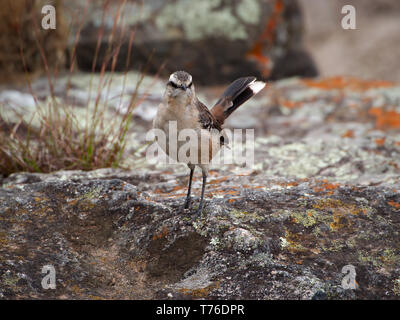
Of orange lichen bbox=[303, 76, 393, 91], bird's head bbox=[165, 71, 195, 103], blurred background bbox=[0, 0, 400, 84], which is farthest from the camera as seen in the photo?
orange lichen bbox=[303, 76, 393, 91]

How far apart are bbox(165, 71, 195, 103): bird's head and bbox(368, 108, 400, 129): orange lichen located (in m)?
3.62

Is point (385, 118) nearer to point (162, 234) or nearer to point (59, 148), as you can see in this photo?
point (59, 148)

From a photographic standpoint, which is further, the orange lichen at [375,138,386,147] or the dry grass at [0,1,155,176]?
the orange lichen at [375,138,386,147]

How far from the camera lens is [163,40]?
792 centimetres

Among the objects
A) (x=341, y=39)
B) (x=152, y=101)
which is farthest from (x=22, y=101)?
(x=341, y=39)

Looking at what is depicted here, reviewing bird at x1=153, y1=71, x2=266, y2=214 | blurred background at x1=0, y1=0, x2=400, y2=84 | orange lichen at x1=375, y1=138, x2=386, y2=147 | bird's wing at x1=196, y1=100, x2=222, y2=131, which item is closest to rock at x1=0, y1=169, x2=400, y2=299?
bird at x1=153, y1=71, x2=266, y2=214

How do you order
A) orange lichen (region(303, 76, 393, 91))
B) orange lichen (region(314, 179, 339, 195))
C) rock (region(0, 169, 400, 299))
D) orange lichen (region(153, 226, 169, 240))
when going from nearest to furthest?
rock (region(0, 169, 400, 299)) < orange lichen (region(153, 226, 169, 240)) < orange lichen (region(314, 179, 339, 195)) < orange lichen (region(303, 76, 393, 91))

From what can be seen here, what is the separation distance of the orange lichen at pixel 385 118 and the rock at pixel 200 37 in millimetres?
1882

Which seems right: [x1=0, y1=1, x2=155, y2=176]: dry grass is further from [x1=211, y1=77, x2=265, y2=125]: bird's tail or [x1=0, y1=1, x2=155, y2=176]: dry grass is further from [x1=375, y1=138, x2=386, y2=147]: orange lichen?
[x1=375, y1=138, x2=386, y2=147]: orange lichen

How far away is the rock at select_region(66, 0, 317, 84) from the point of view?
793 centimetres

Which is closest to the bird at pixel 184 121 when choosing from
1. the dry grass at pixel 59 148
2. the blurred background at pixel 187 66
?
the dry grass at pixel 59 148

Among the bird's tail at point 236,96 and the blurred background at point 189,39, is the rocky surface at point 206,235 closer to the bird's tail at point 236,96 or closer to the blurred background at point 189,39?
the bird's tail at point 236,96
